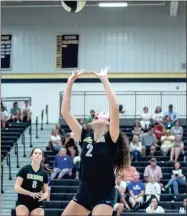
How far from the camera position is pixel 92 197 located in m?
5.45

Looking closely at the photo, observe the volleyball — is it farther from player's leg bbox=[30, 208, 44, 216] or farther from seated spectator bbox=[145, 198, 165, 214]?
seated spectator bbox=[145, 198, 165, 214]

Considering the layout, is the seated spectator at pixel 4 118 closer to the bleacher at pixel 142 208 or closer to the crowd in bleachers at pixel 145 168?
the crowd in bleachers at pixel 145 168

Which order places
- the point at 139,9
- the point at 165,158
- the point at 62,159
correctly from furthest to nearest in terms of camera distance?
the point at 139,9
the point at 165,158
the point at 62,159

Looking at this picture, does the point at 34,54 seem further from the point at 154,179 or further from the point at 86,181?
the point at 86,181

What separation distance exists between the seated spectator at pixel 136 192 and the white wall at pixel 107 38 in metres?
12.3

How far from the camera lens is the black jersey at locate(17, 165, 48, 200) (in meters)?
8.48

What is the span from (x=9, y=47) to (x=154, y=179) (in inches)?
542

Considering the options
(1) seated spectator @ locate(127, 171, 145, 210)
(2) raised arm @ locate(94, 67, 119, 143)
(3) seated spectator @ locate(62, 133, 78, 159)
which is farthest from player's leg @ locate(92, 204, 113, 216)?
(3) seated spectator @ locate(62, 133, 78, 159)

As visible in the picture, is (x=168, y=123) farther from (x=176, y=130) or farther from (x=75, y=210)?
(x=75, y=210)

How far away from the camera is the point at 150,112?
25.2m

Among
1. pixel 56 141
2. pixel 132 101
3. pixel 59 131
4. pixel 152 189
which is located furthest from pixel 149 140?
pixel 132 101

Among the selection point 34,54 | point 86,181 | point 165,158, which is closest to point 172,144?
point 165,158

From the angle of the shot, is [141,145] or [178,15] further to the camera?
[178,15]

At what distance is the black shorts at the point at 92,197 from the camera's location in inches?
Result: 214
